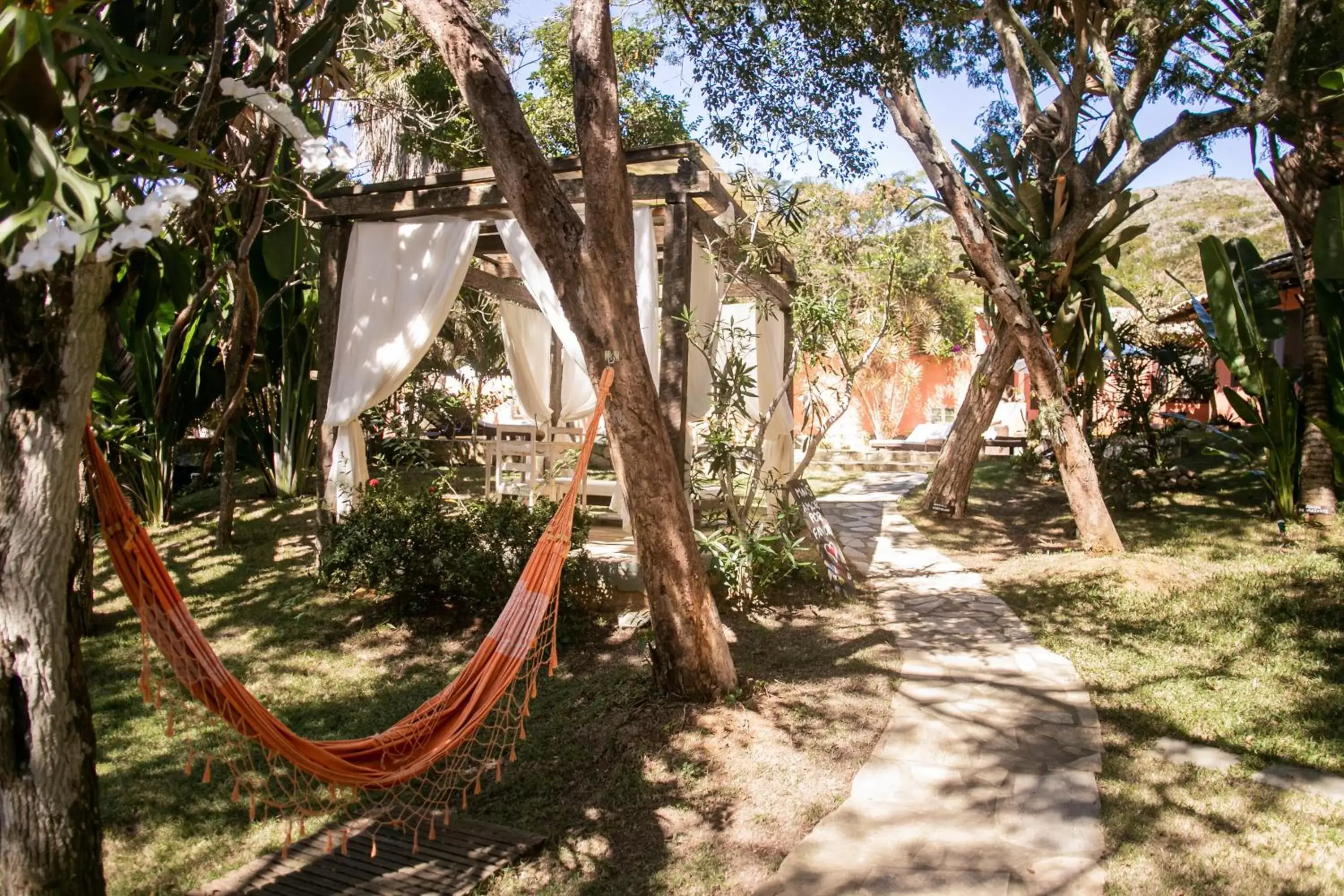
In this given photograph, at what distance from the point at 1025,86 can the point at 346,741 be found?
22.1 feet

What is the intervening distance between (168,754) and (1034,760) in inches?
131

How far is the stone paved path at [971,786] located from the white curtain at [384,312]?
331 cm

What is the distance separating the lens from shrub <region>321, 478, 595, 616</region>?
536 cm

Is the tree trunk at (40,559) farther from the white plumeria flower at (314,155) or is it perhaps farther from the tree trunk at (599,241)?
the tree trunk at (599,241)

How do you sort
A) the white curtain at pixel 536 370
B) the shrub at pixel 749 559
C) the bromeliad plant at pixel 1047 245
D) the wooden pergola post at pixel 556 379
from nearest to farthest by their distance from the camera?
1. the shrub at pixel 749 559
2. the bromeliad plant at pixel 1047 245
3. the white curtain at pixel 536 370
4. the wooden pergola post at pixel 556 379

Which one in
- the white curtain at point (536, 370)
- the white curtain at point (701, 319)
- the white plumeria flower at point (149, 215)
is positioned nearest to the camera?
the white plumeria flower at point (149, 215)

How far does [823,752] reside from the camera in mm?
3812

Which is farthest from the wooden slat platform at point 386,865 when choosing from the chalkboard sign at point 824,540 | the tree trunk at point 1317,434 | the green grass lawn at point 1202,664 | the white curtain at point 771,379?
the tree trunk at point 1317,434

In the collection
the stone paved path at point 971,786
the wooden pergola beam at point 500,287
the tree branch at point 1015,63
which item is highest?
the tree branch at point 1015,63

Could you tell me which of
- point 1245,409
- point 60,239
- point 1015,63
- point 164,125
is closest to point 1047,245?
point 1015,63

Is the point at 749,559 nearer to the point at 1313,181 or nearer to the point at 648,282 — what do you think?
the point at 648,282

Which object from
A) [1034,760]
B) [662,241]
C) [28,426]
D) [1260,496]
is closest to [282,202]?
[662,241]

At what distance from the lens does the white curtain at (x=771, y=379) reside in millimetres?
7078

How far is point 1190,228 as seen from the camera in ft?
110
